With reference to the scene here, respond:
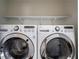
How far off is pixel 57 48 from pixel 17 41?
675mm

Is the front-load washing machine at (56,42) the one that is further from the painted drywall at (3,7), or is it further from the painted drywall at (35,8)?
the painted drywall at (3,7)

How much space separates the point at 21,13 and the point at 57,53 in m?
1.26

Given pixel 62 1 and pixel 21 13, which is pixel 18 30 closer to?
pixel 21 13

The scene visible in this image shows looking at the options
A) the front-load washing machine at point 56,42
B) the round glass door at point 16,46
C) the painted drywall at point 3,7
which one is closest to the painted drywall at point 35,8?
the painted drywall at point 3,7

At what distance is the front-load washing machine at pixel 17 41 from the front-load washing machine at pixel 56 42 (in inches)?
5.2

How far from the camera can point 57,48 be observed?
219 centimetres

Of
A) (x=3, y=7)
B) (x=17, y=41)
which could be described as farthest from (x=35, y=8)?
(x=17, y=41)

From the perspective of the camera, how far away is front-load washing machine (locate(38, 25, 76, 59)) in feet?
7.04

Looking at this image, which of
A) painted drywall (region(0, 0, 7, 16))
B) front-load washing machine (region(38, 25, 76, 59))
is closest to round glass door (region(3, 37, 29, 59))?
front-load washing machine (region(38, 25, 76, 59))

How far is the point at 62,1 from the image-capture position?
2.88m

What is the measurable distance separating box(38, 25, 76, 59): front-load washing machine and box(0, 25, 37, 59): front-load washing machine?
0.44 ft

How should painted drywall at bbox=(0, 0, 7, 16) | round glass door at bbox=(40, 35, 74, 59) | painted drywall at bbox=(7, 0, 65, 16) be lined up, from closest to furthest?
round glass door at bbox=(40, 35, 74, 59), painted drywall at bbox=(0, 0, 7, 16), painted drywall at bbox=(7, 0, 65, 16)

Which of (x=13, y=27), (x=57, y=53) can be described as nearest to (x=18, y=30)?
(x=13, y=27)

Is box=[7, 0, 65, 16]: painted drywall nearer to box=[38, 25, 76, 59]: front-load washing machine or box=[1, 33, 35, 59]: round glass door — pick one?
box=[38, 25, 76, 59]: front-load washing machine
